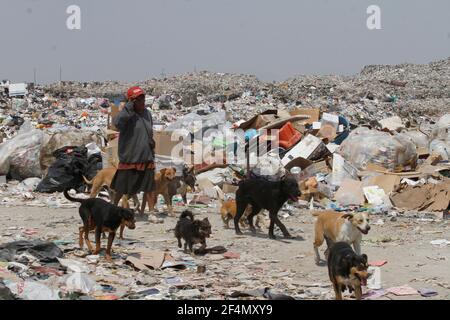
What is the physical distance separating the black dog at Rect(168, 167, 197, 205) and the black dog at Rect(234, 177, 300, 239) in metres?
1.49

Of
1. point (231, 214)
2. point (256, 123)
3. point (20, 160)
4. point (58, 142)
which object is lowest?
point (231, 214)

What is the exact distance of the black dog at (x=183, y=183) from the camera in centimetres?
949

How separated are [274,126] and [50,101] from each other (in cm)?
1294

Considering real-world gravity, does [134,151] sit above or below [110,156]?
above

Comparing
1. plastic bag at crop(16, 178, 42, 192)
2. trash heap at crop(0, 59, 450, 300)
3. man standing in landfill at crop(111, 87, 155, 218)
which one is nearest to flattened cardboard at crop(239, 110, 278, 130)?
trash heap at crop(0, 59, 450, 300)

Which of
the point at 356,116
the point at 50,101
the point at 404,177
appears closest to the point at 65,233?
the point at 404,177

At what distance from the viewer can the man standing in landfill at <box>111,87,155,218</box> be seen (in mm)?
7730

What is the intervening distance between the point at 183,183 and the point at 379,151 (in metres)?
3.63

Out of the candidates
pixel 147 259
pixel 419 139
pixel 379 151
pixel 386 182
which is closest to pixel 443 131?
pixel 419 139

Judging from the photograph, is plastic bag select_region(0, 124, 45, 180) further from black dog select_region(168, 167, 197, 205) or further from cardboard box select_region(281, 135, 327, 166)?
cardboard box select_region(281, 135, 327, 166)

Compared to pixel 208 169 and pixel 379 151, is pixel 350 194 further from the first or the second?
pixel 208 169

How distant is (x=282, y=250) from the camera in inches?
284

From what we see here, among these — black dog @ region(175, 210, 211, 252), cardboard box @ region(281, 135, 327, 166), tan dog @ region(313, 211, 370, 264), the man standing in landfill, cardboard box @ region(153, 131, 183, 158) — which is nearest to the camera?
tan dog @ region(313, 211, 370, 264)

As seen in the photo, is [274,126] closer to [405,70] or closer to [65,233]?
[65,233]
